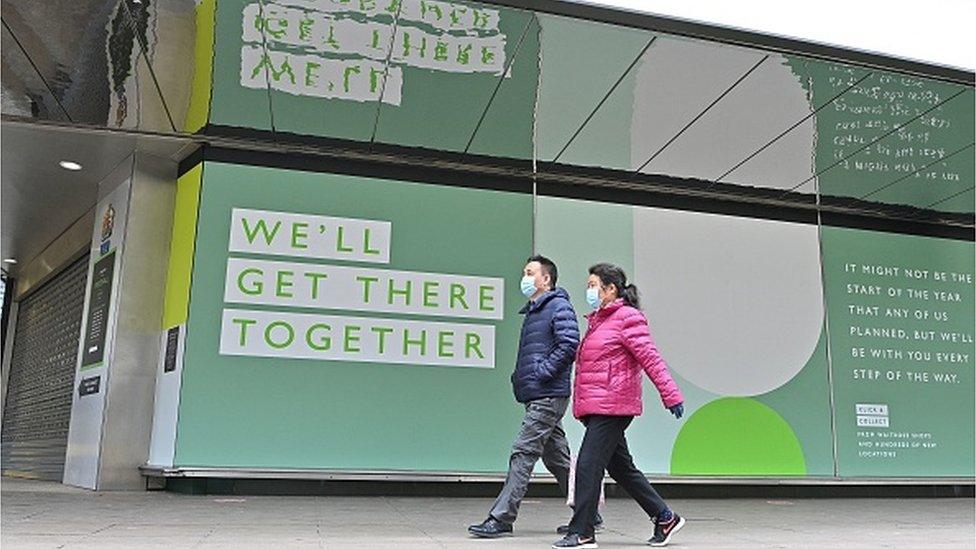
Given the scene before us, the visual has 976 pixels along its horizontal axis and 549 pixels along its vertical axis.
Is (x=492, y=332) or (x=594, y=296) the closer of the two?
(x=594, y=296)

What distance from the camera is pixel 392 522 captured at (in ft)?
18.0

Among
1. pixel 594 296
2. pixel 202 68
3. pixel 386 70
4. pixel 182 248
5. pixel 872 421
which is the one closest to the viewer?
pixel 594 296

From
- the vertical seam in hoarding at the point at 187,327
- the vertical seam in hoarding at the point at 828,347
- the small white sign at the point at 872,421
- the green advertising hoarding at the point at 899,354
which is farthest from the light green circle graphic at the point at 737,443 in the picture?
the vertical seam in hoarding at the point at 187,327

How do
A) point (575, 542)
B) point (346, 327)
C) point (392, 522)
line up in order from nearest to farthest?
point (575, 542)
point (392, 522)
point (346, 327)

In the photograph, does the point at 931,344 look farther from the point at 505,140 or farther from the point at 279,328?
the point at 279,328

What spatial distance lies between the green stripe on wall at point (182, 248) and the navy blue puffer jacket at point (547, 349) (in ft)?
12.9

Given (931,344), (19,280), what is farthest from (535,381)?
(19,280)

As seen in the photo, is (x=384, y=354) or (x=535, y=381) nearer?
(x=535, y=381)

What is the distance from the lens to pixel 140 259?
8125 mm

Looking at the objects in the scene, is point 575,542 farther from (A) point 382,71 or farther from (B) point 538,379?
(A) point 382,71

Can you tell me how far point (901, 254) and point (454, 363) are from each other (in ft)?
18.1

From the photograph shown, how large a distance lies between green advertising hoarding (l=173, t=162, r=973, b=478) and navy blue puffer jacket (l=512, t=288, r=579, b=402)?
3.14 m

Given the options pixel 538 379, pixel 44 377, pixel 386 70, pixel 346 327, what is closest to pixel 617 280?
pixel 538 379

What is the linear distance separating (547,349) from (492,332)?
339 centimetres
